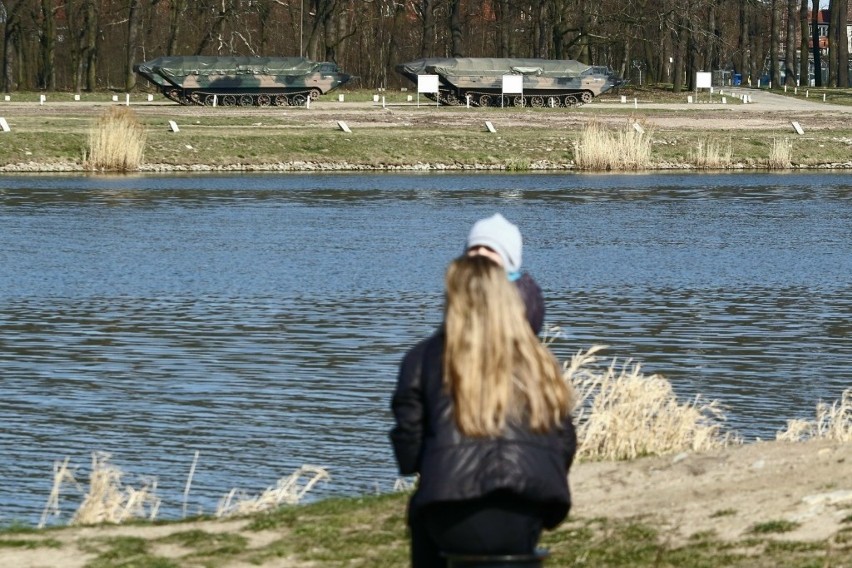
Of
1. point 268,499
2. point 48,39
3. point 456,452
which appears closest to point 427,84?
point 48,39

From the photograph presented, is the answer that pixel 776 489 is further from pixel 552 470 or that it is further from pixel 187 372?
pixel 187 372

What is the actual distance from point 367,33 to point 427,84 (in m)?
32.7

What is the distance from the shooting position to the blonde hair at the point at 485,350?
A: 513 centimetres

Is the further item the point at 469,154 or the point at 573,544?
the point at 469,154

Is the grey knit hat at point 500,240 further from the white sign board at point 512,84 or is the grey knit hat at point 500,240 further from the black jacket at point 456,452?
the white sign board at point 512,84

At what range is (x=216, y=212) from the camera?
120ft

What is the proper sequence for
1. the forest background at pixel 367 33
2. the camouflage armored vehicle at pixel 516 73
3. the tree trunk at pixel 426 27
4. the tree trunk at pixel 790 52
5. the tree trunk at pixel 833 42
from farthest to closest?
the tree trunk at pixel 790 52 → the tree trunk at pixel 833 42 → the forest background at pixel 367 33 → the tree trunk at pixel 426 27 → the camouflage armored vehicle at pixel 516 73

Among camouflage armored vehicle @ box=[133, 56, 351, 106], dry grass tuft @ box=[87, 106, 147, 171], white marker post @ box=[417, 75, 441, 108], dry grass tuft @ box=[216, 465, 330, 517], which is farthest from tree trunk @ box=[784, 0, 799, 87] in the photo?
dry grass tuft @ box=[216, 465, 330, 517]

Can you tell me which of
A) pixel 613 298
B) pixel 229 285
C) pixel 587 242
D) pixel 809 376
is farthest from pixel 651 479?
pixel 587 242

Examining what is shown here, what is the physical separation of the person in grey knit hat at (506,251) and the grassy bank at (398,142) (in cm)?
4391

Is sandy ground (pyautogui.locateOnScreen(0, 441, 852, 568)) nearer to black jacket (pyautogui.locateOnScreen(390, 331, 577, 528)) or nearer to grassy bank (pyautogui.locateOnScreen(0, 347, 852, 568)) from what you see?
grassy bank (pyautogui.locateOnScreen(0, 347, 852, 568))

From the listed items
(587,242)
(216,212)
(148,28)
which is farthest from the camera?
(148,28)

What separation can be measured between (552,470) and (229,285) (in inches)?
750

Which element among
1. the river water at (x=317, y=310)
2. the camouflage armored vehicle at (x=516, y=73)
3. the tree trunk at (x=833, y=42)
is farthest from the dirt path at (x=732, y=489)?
the tree trunk at (x=833, y=42)
